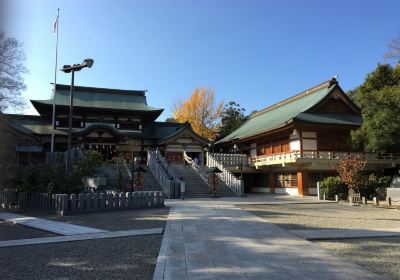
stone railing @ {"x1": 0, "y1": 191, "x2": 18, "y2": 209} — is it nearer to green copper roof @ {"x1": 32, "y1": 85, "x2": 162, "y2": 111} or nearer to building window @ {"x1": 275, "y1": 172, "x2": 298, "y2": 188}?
green copper roof @ {"x1": 32, "y1": 85, "x2": 162, "y2": 111}

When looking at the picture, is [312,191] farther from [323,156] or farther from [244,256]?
[244,256]

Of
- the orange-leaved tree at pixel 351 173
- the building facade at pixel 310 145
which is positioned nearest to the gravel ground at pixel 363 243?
the orange-leaved tree at pixel 351 173

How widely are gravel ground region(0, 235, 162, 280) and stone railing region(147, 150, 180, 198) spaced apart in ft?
47.5

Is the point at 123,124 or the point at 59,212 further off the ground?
the point at 123,124

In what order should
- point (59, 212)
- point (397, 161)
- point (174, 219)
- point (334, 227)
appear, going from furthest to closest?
point (397, 161), point (59, 212), point (174, 219), point (334, 227)

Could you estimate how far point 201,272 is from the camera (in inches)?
245

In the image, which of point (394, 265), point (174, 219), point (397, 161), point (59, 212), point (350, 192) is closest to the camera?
point (394, 265)

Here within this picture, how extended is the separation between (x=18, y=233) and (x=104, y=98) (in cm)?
3179

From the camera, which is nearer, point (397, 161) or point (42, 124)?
point (397, 161)

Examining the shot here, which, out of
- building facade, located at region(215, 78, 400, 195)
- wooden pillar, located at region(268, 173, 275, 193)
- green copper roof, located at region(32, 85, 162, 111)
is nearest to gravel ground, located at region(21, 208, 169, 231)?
building facade, located at region(215, 78, 400, 195)

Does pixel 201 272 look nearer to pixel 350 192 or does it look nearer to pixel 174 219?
pixel 174 219

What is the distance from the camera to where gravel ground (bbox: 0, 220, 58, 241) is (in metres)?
10.4

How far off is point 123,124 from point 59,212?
81.1ft

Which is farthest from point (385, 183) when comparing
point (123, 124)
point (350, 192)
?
point (123, 124)
